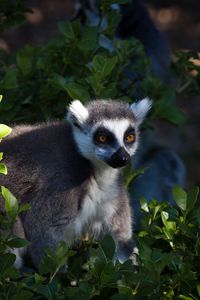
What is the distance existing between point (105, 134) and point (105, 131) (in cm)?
2

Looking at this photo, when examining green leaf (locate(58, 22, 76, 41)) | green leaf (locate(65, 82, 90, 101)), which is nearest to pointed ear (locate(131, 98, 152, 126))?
green leaf (locate(65, 82, 90, 101))

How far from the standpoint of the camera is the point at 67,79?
5410 mm

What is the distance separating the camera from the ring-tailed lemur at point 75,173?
476cm

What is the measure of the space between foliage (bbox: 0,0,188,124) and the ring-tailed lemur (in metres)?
0.32

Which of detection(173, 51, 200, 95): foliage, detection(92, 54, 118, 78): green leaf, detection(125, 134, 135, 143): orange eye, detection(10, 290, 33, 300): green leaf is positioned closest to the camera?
detection(10, 290, 33, 300): green leaf

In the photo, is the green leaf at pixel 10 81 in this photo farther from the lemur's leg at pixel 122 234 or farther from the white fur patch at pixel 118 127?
the lemur's leg at pixel 122 234

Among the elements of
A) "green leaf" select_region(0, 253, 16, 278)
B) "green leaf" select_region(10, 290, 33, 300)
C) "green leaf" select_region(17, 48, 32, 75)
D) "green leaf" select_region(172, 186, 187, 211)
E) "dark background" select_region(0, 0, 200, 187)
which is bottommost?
"dark background" select_region(0, 0, 200, 187)

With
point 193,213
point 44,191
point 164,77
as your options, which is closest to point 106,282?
point 193,213

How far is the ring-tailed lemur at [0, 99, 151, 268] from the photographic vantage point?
4.76m

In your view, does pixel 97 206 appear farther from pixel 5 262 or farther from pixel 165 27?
pixel 165 27

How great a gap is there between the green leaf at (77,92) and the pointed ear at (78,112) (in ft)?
0.44

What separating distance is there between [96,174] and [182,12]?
10831 millimetres

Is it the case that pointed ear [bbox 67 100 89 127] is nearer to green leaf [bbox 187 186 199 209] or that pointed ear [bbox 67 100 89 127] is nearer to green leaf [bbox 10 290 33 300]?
green leaf [bbox 187 186 199 209]

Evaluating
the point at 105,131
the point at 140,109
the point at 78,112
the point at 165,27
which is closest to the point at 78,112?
the point at 78,112
